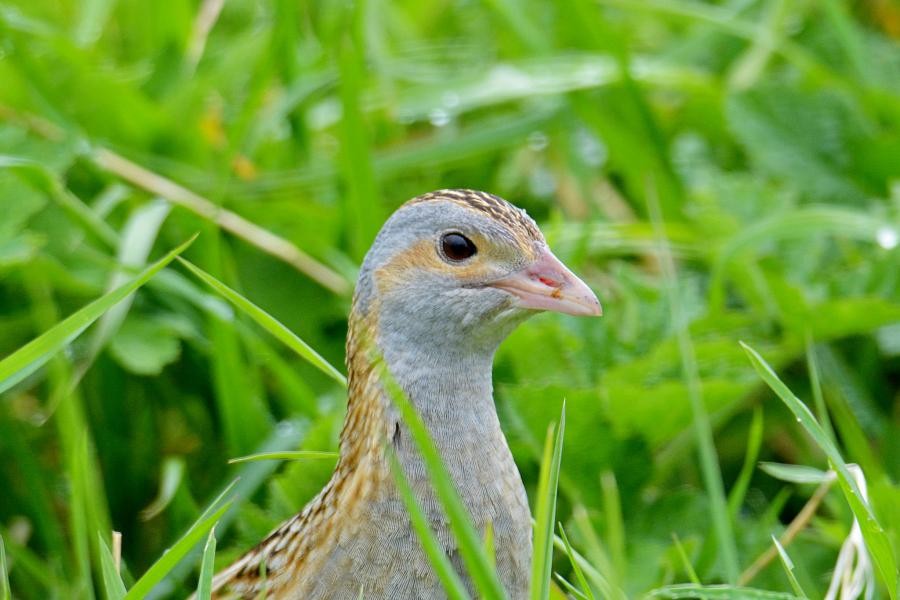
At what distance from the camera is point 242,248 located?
11.3ft

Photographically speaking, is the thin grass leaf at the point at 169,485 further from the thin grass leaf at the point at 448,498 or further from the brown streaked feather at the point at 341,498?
the thin grass leaf at the point at 448,498

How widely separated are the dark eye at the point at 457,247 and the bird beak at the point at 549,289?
0.07 meters

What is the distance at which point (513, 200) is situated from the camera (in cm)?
402

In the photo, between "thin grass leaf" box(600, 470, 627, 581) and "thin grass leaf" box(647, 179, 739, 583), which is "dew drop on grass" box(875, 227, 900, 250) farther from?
"thin grass leaf" box(600, 470, 627, 581)

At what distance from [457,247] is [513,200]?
177cm

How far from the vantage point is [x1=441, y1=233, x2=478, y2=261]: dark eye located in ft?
7.40

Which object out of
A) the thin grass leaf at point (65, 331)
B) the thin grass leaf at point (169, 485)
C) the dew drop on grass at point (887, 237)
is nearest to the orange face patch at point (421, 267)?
the thin grass leaf at point (65, 331)

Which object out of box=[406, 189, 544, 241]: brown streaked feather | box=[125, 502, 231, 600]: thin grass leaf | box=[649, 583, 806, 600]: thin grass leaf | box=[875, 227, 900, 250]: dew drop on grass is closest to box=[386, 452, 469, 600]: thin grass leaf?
box=[125, 502, 231, 600]: thin grass leaf

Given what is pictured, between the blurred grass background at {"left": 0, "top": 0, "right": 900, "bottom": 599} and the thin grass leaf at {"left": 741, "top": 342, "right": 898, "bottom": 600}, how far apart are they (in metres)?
0.33

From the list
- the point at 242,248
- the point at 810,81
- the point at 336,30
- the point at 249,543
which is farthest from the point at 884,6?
the point at 249,543

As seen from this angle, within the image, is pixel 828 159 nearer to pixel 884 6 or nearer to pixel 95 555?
pixel 884 6

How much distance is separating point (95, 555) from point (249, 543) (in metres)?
0.45

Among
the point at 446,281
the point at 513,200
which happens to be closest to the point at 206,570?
the point at 446,281

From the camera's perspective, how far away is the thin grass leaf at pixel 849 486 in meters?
1.98
